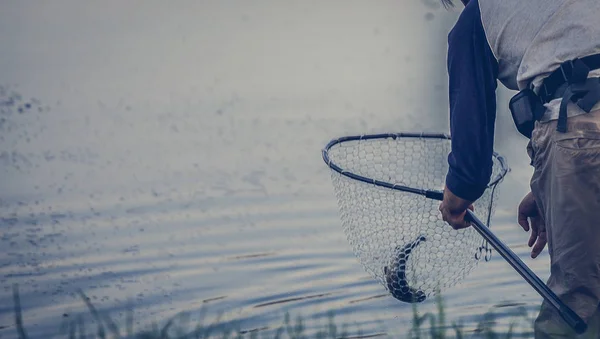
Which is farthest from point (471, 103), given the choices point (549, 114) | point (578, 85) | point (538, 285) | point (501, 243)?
point (538, 285)

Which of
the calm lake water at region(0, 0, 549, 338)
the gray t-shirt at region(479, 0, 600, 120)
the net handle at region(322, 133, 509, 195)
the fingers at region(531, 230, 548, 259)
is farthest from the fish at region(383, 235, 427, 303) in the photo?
the calm lake water at region(0, 0, 549, 338)

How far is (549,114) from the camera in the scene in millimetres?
3199

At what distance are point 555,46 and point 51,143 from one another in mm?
7635

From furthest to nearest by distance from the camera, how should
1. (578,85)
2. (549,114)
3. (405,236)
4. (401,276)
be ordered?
(405,236) → (401,276) → (549,114) → (578,85)

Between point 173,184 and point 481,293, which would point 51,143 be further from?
point 481,293

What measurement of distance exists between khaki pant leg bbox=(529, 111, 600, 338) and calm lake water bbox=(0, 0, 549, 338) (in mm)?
2522

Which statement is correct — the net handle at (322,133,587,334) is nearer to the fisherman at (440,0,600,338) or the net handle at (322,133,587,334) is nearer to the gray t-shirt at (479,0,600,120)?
the fisherman at (440,0,600,338)

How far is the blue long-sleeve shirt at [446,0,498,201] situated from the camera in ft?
11.1

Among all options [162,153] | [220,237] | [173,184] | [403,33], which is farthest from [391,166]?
[403,33]

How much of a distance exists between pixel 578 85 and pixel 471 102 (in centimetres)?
40

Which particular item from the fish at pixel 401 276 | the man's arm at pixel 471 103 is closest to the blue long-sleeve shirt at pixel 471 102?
the man's arm at pixel 471 103

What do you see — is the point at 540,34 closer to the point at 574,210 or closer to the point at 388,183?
the point at 574,210

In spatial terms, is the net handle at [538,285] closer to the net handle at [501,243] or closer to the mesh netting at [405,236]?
the net handle at [501,243]

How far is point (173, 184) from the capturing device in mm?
9250
